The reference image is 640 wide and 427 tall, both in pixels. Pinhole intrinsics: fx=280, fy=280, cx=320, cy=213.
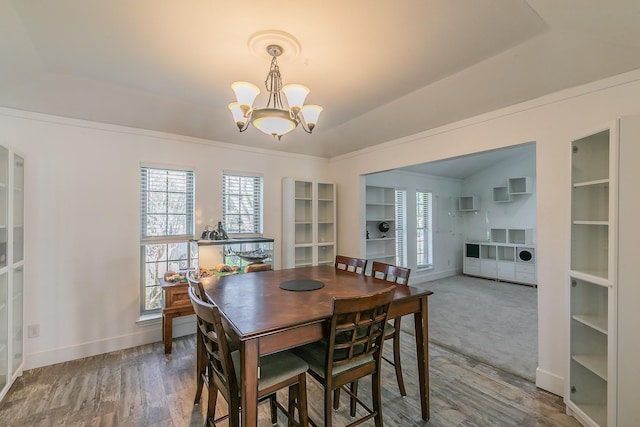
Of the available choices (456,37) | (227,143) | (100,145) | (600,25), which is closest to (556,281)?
(600,25)

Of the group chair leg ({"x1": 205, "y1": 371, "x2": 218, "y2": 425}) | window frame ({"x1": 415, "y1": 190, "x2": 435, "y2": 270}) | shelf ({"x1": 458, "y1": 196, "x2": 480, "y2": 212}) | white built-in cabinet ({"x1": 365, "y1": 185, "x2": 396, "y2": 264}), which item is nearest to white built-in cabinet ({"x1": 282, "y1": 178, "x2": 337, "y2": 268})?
white built-in cabinet ({"x1": 365, "y1": 185, "x2": 396, "y2": 264})

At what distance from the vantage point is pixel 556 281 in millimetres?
2320

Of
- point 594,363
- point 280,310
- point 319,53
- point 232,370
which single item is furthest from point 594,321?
point 319,53

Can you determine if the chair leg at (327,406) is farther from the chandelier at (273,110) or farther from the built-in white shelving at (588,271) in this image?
the built-in white shelving at (588,271)

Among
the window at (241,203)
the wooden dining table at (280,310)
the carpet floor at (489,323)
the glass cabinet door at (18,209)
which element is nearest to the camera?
the wooden dining table at (280,310)

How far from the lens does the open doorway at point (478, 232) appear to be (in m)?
4.88

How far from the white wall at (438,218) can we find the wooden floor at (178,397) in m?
3.65

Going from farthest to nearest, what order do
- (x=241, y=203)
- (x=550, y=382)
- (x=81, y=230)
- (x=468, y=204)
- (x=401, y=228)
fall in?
(x=468, y=204) → (x=401, y=228) → (x=241, y=203) → (x=81, y=230) → (x=550, y=382)

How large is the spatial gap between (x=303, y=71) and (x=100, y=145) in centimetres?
238

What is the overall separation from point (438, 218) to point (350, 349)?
600 centimetres

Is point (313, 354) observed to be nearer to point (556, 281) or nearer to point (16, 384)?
point (556, 281)

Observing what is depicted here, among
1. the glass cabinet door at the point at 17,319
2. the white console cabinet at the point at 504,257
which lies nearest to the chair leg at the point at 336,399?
the glass cabinet door at the point at 17,319

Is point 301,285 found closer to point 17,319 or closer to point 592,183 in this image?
point 592,183

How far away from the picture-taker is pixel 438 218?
22.6ft
